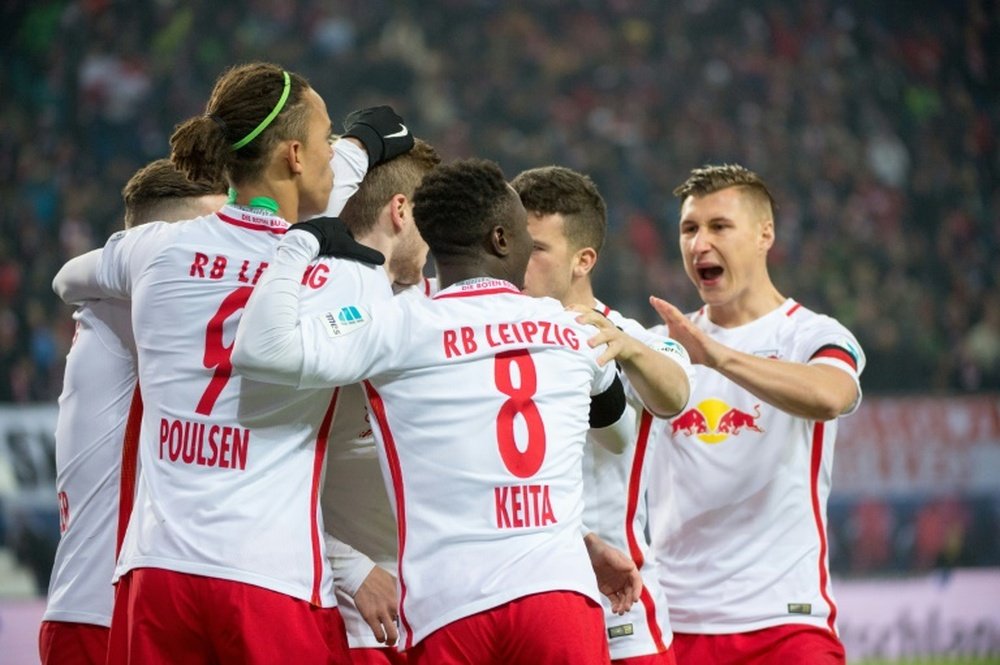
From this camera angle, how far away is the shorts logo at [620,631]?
370cm

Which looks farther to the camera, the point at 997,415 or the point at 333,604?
the point at 997,415

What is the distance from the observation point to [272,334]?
2.79 m

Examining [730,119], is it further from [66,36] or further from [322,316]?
[322,316]

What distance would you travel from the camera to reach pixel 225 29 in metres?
14.4

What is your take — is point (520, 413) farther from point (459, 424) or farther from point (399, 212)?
point (399, 212)

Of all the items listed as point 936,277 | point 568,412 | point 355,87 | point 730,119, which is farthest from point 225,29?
point 568,412

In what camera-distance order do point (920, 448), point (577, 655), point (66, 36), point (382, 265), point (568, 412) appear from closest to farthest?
point (577, 655)
point (568, 412)
point (382, 265)
point (920, 448)
point (66, 36)

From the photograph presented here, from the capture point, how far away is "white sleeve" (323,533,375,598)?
10.7 ft

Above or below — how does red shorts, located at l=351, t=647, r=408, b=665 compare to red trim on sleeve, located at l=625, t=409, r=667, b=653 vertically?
below

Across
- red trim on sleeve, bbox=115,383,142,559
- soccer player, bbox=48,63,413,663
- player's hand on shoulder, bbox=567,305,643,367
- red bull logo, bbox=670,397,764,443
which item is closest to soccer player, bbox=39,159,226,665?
red trim on sleeve, bbox=115,383,142,559

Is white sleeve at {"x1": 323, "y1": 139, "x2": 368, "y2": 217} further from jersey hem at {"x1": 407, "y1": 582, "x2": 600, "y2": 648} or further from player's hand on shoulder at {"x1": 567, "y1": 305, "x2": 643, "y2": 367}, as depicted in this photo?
jersey hem at {"x1": 407, "y1": 582, "x2": 600, "y2": 648}

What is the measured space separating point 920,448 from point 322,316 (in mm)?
8904

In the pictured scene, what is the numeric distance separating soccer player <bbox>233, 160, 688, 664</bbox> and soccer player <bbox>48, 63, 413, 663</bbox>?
235 millimetres

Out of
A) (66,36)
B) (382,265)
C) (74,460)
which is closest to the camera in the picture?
(382,265)
